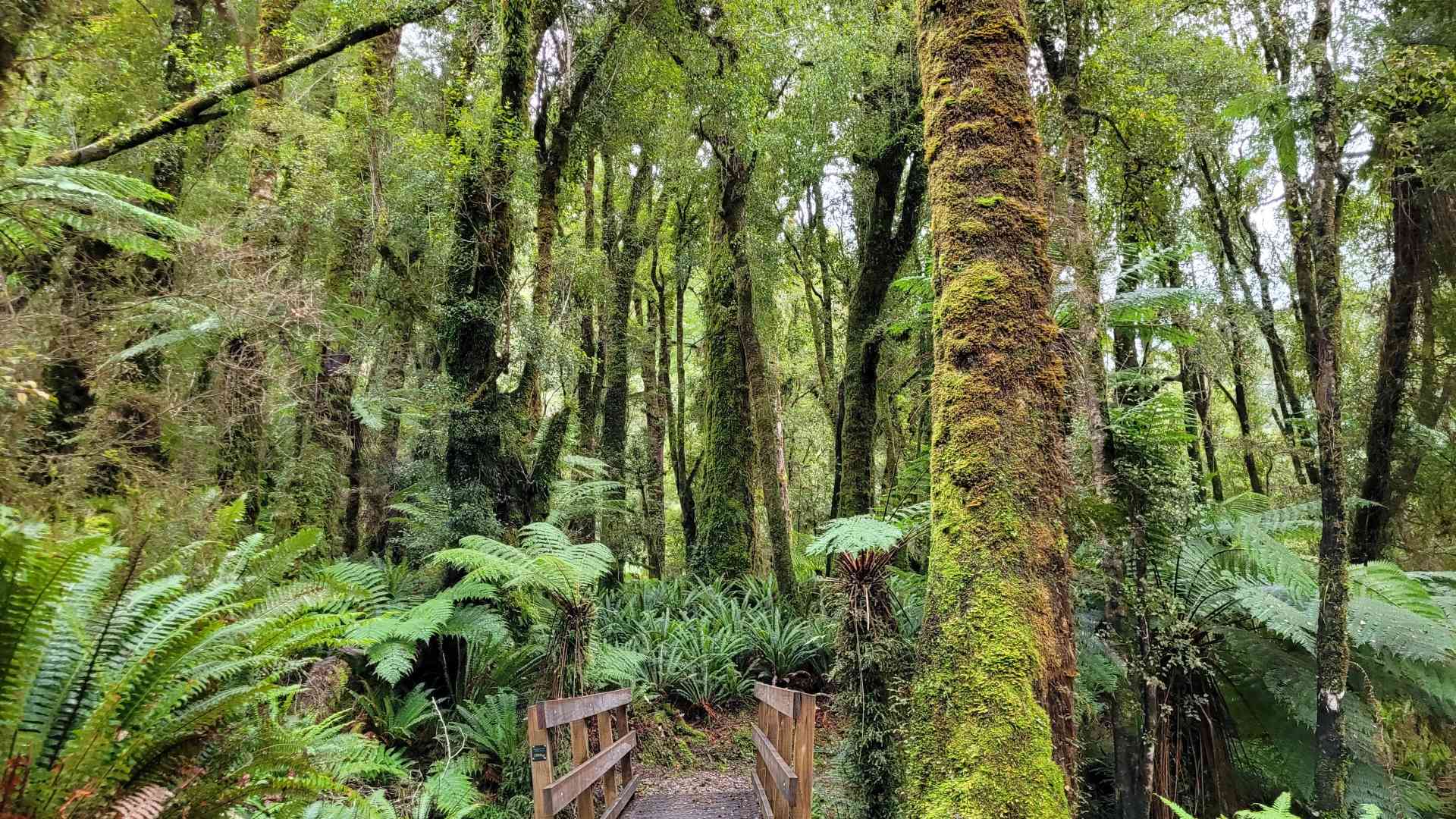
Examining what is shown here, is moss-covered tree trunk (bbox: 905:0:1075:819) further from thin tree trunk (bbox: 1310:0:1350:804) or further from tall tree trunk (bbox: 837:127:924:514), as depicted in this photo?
tall tree trunk (bbox: 837:127:924:514)

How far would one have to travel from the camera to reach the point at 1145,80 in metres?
6.93

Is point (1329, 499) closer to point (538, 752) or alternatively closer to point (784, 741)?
point (784, 741)

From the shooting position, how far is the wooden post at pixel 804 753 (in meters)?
3.25

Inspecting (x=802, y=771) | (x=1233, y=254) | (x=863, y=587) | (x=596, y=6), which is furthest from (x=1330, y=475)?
(x=1233, y=254)

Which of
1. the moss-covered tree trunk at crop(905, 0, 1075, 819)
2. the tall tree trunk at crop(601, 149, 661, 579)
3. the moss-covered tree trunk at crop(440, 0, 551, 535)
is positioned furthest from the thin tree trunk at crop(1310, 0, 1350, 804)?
the tall tree trunk at crop(601, 149, 661, 579)

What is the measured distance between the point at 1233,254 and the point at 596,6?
12380 millimetres

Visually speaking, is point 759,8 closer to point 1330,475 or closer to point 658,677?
point 1330,475

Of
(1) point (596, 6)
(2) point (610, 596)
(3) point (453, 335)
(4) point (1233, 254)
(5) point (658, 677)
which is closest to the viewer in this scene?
(3) point (453, 335)

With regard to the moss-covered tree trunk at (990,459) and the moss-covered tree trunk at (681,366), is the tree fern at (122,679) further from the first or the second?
the moss-covered tree trunk at (681,366)

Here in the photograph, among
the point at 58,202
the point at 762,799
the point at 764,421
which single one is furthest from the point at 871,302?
the point at 58,202

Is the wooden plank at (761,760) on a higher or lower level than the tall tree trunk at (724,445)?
lower

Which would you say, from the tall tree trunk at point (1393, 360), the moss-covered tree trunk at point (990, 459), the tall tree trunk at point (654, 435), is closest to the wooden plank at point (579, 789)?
the moss-covered tree trunk at point (990, 459)

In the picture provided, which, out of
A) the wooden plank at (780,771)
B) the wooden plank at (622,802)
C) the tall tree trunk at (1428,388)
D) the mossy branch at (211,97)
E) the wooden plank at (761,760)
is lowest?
the wooden plank at (622,802)

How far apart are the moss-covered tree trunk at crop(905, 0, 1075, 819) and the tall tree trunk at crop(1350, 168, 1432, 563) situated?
6174 mm
